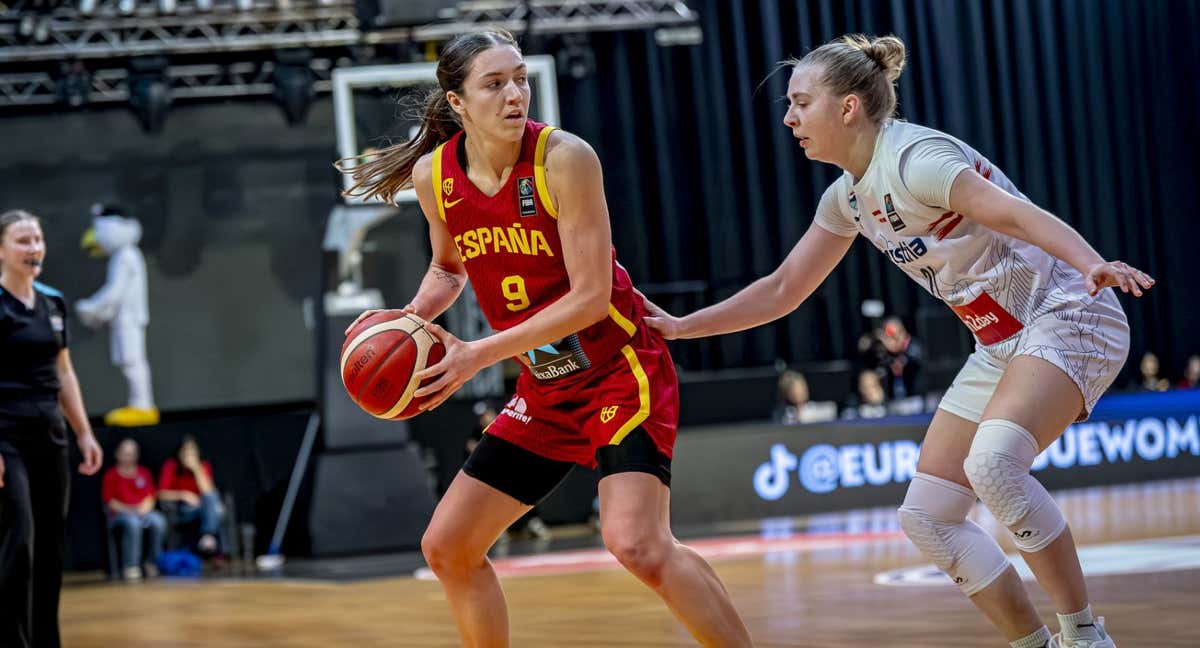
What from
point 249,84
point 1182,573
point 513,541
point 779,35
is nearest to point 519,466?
point 1182,573

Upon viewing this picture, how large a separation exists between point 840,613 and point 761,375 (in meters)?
8.38

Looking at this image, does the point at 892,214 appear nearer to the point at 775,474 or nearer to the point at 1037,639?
the point at 1037,639

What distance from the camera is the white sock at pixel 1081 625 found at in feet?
11.4

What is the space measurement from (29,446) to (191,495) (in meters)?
6.88

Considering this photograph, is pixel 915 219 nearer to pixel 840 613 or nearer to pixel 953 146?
pixel 953 146

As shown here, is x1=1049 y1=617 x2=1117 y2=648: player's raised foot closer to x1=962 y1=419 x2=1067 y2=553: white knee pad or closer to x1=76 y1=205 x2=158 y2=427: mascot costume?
x1=962 y1=419 x2=1067 y2=553: white knee pad

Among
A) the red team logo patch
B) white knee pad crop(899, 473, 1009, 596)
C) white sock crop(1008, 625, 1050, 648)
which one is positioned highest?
the red team logo patch

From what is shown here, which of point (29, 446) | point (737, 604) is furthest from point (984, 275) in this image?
point (29, 446)

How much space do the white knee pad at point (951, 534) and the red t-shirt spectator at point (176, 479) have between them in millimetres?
9055

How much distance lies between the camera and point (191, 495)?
11664mm

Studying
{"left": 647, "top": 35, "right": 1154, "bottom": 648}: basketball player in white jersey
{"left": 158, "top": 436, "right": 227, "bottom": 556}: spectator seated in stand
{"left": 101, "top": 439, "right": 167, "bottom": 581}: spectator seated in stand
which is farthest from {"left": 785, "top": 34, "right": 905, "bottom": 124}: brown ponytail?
{"left": 158, "top": 436, "right": 227, "bottom": 556}: spectator seated in stand

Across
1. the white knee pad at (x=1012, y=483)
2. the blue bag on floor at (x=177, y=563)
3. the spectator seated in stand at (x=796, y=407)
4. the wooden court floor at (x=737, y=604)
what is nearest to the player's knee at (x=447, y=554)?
the white knee pad at (x=1012, y=483)

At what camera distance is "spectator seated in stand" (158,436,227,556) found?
11.6 meters

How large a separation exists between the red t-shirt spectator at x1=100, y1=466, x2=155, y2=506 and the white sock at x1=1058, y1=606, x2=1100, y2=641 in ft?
30.0
